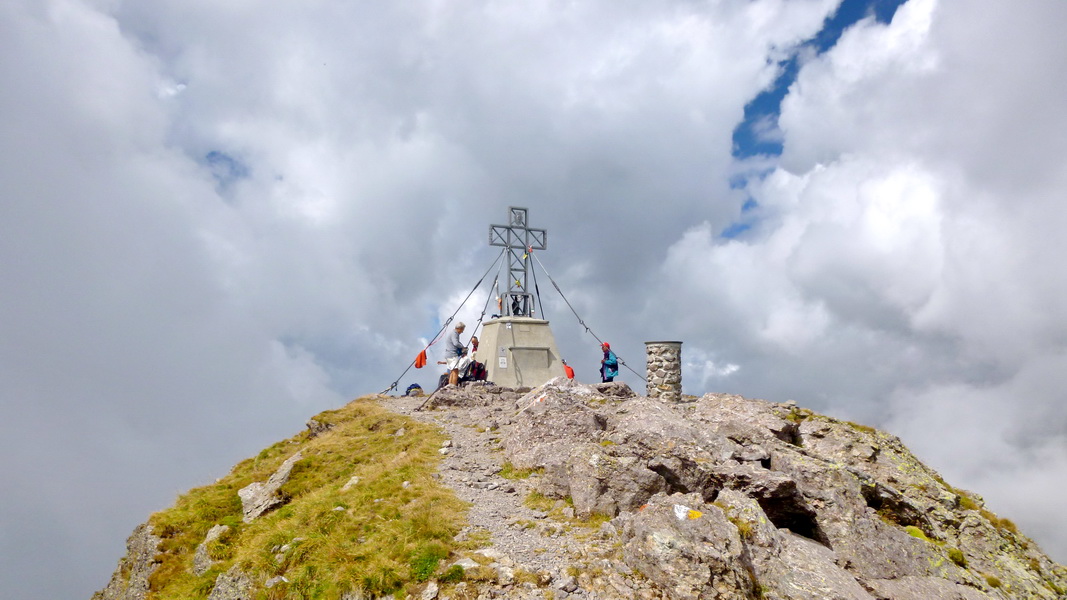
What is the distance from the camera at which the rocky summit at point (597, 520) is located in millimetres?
10195

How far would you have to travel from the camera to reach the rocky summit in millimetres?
10195

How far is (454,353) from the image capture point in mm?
28172

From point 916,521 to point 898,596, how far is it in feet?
14.3

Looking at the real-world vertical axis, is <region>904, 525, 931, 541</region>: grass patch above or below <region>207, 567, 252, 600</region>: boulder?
above

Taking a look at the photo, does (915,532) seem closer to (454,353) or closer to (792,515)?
(792,515)

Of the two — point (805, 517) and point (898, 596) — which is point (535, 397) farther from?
point (898, 596)

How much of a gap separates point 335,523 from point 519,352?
17.0m

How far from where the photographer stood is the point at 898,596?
1124 cm

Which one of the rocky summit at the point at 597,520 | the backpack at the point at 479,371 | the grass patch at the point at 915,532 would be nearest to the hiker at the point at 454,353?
the backpack at the point at 479,371

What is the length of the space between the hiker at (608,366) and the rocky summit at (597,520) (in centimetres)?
807

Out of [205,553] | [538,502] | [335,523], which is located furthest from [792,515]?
[205,553]

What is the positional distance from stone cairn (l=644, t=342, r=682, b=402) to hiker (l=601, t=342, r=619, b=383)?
2.35 metres

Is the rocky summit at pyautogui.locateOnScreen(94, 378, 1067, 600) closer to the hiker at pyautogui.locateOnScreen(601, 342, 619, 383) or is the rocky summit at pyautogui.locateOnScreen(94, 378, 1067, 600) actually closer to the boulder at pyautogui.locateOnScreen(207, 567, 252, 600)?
the boulder at pyautogui.locateOnScreen(207, 567, 252, 600)

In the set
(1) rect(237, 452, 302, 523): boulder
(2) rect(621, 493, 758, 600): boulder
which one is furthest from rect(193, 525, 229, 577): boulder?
(2) rect(621, 493, 758, 600): boulder
